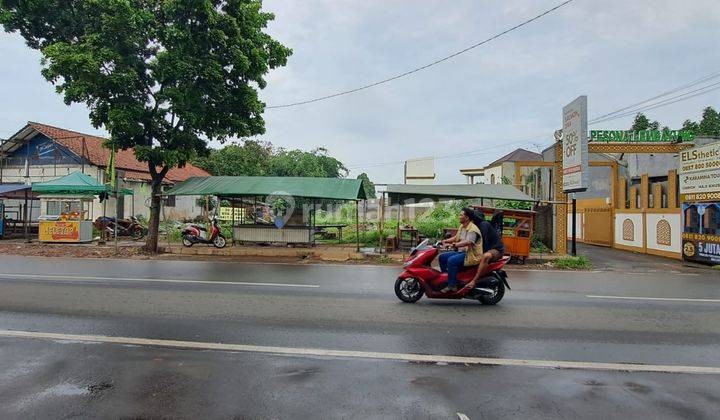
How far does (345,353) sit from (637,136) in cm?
1725

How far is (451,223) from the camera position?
2159cm

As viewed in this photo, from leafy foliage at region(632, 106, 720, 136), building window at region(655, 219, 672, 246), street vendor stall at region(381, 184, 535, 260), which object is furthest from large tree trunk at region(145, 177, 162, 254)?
leafy foliage at region(632, 106, 720, 136)

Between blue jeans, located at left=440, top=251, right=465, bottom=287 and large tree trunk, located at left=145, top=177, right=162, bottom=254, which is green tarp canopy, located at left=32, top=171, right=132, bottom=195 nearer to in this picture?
large tree trunk, located at left=145, top=177, right=162, bottom=254

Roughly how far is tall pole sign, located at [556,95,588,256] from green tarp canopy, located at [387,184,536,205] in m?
1.55

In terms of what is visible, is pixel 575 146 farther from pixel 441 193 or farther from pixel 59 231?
pixel 59 231

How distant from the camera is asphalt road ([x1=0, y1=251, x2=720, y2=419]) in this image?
3824 millimetres

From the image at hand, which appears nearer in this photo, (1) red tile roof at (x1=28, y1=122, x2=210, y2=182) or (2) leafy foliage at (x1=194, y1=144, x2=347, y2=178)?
(1) red tile roof at (x1=28, y1=122, x2=210, y2=182)

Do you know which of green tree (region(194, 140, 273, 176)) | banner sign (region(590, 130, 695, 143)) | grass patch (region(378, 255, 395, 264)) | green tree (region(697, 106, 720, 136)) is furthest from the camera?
green tree (region(697, 106, 720, 136))

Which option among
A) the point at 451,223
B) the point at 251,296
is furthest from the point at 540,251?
the point at 251,296

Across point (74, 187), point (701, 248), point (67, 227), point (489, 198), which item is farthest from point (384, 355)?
point (67, 227)

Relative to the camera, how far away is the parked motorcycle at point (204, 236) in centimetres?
1792

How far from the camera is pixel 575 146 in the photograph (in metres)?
16.2

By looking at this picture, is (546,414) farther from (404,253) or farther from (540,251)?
(540,251)

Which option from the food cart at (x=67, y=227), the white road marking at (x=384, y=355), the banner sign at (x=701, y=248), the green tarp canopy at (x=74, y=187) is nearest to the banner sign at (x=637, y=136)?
the banner sign at (x=701, y=248)
